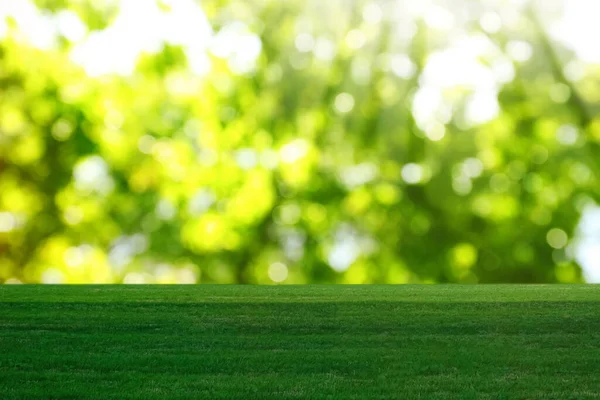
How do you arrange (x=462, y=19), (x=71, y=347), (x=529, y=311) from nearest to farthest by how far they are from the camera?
(x=71, y=347), (x=529, y=311), (x=462, y=19)

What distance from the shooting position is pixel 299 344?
5.18m

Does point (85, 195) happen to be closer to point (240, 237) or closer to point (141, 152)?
point (141, 152)

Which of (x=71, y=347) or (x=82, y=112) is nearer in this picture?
(x=71, y=347)

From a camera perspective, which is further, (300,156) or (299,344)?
(300,156)

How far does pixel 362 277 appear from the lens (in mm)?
11289

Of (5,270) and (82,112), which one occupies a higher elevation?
(82,112)

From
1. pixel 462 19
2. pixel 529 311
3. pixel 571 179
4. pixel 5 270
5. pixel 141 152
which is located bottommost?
pixel 529 311

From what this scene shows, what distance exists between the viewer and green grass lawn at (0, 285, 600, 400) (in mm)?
4145

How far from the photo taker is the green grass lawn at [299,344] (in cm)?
414

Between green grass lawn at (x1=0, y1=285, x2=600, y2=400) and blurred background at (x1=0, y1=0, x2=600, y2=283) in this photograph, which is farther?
blurred background at (x1=0, y1=0, x2=600, y2=283)

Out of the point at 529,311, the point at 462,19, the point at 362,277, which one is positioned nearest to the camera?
the point at 529,311

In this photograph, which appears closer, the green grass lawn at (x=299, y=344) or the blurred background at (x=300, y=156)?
the green grass lawn at (x=299, y=344)

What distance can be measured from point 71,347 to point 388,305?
2.75m

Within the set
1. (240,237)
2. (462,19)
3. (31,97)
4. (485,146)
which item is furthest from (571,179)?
(31,97)
